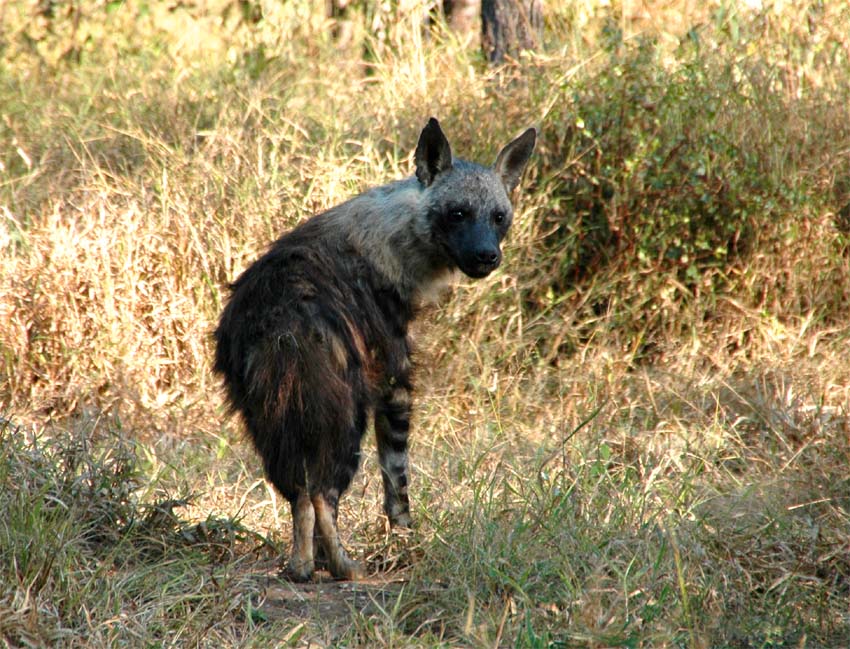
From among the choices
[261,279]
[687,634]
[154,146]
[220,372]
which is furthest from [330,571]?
[154,146]

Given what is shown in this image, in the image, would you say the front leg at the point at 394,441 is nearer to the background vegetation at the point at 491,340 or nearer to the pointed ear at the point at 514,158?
the background vegetation at the point at 491,340

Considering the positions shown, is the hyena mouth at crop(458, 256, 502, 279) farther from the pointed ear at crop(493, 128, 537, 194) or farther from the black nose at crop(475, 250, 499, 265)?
the pointed ear at crop(493, 128, 537, 194)

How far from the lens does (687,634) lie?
128 inches

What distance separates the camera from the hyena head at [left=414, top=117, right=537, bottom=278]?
4.34 metres

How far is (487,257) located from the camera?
14.1ft

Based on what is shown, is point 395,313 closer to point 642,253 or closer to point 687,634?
point 687,634

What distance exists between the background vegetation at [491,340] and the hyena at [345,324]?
0.28 metres

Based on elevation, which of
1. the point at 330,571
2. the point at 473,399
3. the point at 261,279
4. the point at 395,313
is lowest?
the point at 473,399

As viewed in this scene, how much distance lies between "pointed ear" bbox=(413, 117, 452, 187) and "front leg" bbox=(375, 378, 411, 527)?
32.9 inches

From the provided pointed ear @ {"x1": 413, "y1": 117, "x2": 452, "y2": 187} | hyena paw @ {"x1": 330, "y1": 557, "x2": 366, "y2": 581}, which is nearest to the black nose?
pointed ear @ {"x1": 413, "y1": 117, "x2": 452, "y2": 187}

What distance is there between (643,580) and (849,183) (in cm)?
363

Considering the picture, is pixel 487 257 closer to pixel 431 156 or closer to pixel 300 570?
pixel 431 156

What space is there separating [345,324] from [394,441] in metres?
0.62

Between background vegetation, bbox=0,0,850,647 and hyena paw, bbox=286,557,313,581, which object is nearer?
background vegetation, bbox=0,0,850,647
